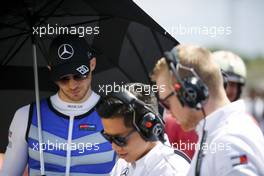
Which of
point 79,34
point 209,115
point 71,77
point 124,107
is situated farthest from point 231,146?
point 79,34

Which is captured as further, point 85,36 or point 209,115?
point 85,36

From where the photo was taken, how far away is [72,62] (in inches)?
145

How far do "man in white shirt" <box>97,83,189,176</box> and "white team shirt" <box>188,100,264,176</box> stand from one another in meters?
0.44

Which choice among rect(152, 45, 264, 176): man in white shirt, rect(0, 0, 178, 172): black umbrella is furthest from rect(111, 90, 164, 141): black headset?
rect(0, 0, 178, 172): black umbrella

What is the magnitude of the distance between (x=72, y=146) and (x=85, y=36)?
0.72 m

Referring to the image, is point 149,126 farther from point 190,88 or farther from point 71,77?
point 71,77

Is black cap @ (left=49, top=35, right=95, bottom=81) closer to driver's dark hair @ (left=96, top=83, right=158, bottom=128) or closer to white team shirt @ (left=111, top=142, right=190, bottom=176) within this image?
driver's dark hair @ (left=96, top=83, right=158, bottom=128)

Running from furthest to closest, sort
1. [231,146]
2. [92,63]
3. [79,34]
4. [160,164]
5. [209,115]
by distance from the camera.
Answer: [79,34] < [92,63] < [160,164] < [209,115] < [231,146]

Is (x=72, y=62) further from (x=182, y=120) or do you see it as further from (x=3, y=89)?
(x=182, y=120)

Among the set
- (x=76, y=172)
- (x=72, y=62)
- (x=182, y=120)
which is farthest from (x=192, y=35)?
(x=182, y=120)

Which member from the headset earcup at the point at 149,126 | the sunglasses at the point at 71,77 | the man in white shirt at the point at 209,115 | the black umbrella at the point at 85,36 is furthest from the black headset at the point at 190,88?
the black umbrella at the point at 85,36

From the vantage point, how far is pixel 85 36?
13.3 feet

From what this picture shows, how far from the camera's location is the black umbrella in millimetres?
3939

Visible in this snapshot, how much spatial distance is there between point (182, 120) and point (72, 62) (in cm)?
114
